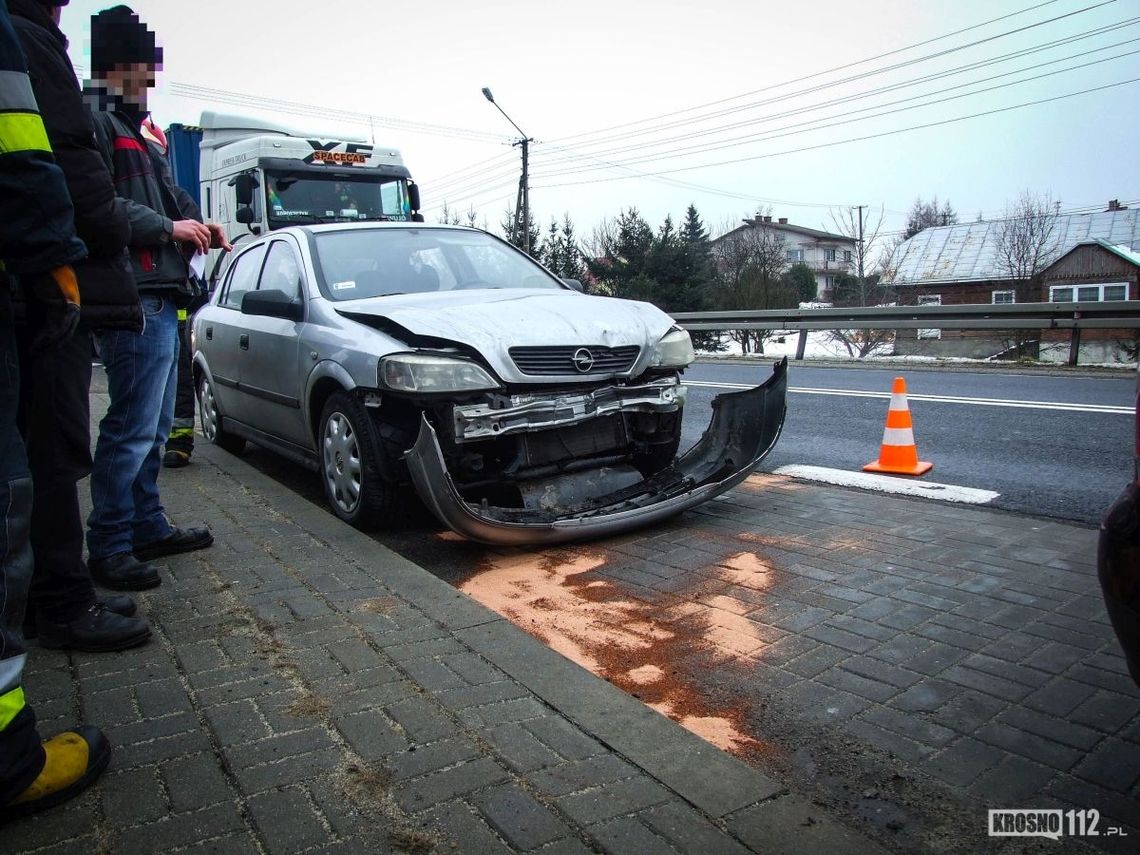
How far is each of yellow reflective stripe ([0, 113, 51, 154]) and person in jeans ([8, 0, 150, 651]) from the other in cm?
41

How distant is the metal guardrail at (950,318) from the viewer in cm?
1265

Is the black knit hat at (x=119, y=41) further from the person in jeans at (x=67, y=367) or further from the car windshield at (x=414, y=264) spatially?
the car windshield at (x=414, y=264)

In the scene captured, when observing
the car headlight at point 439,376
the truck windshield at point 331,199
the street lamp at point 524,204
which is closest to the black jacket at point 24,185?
the car headlight at point 439,376

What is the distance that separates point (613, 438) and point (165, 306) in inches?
91.9

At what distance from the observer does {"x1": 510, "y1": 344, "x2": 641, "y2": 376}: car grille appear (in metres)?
4.42

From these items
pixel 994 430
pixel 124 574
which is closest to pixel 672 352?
pixel 124 574

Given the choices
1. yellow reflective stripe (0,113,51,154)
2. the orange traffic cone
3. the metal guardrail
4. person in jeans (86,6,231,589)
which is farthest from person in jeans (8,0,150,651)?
the metal guardrail

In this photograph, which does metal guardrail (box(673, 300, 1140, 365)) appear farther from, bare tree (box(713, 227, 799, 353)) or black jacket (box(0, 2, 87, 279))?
black jacket (box(0, 2, 87, 279))

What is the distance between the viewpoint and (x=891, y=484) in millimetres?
5824

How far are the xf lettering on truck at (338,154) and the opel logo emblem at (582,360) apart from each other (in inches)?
398

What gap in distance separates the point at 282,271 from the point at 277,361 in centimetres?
70

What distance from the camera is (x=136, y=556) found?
4.03 metres

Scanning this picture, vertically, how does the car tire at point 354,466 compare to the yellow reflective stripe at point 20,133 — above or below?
below

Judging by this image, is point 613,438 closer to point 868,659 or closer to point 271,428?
point 868,659
